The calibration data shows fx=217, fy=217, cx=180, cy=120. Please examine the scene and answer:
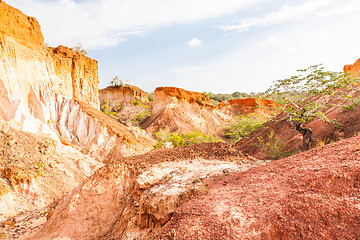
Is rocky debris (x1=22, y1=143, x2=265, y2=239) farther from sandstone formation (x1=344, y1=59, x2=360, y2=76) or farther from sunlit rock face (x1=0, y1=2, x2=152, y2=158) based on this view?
sandstone formation (x1=344, y1=59, x2=360, y2=76)

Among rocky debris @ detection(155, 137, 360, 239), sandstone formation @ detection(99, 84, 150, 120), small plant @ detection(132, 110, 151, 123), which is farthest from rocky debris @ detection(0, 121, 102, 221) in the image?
sandstone formation @ detection(99, 84, 150, 120)

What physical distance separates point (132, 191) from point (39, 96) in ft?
55.0

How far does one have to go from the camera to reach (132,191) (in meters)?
5.19

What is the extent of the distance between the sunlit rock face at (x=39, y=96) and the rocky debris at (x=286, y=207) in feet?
44.8

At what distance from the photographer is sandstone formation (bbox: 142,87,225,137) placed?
31.2 meters

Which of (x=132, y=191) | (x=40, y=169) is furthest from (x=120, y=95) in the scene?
(x=132, y=191)

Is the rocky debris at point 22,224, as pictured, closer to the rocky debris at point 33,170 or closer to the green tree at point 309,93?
the rocky debris at point 33,170

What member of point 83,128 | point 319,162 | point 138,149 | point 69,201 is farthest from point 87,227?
point 83,128

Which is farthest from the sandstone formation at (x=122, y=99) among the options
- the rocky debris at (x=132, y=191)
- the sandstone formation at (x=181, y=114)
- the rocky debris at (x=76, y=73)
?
the rocky debris at (x=132, y=191)

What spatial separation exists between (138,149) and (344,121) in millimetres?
Answer: 14285

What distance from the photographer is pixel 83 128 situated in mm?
18703

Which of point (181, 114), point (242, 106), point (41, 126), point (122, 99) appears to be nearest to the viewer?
point (41, 126)

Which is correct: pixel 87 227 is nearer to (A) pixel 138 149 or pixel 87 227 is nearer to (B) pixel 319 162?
(B) pixel 319 162

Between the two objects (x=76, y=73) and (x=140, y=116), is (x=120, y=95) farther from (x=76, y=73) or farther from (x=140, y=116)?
(x=76, y=73)
